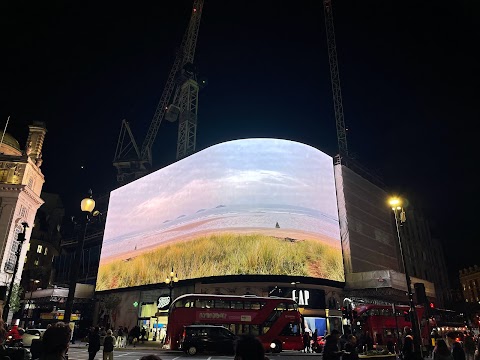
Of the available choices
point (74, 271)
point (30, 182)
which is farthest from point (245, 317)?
point (30, 182)

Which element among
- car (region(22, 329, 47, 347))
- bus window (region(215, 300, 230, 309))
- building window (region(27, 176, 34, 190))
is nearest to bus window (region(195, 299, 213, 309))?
bus window (region(215, 300, 230, 309))

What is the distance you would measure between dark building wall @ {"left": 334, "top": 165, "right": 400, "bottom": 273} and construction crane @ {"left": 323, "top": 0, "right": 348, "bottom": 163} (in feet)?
53.1

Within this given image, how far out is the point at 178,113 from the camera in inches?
2849

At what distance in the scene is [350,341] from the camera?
31.2ft

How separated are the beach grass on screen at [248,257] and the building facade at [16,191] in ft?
71.0

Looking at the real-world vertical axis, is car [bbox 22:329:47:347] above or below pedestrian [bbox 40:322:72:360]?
below

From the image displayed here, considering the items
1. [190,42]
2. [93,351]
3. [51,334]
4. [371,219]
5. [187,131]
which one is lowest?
[93,351]

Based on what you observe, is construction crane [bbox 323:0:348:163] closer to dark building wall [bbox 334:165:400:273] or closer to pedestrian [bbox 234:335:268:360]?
dark building wall [bbox 334:165:400:273]

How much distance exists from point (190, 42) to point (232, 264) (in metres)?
52.0

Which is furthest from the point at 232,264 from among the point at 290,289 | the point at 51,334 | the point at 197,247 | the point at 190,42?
the point at 190,42

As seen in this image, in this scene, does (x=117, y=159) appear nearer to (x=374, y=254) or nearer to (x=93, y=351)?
(x=374, y=254)

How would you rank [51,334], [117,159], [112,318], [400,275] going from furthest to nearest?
[117,159], [112,318], [400,275], [51,334]

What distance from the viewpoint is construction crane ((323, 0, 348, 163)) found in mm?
71875

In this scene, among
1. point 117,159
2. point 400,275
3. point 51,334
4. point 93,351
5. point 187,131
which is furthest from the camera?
point 117,159
